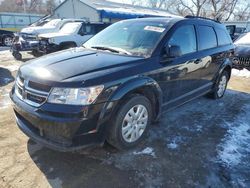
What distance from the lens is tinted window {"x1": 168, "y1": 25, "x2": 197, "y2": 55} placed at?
378 centimetres

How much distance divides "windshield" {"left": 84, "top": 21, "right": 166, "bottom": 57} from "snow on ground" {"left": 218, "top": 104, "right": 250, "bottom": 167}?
5.76 ft

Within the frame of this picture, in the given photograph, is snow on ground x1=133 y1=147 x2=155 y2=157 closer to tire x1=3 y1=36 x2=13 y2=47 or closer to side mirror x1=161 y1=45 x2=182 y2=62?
side mirror x1=161 y1=45 x2=182 y2=62

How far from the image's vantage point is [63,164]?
297 centimetres

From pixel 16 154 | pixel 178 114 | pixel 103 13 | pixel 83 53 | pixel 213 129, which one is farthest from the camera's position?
pixel 103 13

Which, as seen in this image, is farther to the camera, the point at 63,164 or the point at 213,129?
the point at 213,129

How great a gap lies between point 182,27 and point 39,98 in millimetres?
2557

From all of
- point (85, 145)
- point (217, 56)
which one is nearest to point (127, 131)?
point (85, 145)

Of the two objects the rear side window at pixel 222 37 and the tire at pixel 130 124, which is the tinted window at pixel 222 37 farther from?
the tire at pixel 130 124

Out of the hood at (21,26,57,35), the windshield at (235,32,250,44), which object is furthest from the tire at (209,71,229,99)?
the hood at (21,26,57,35)

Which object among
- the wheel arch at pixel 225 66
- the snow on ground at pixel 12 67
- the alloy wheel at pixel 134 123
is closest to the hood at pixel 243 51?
the wheel arch at pixel 225 66

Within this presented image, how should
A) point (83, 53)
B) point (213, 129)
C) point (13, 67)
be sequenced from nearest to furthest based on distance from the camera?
1. point (83, 53)
2. point (213, 129)
3. point (13, 67)

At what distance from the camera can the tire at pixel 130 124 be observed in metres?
2.96

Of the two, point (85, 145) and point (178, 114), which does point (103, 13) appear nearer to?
point (178, 114)

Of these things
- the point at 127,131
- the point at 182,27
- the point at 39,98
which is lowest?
the point at 127,131
